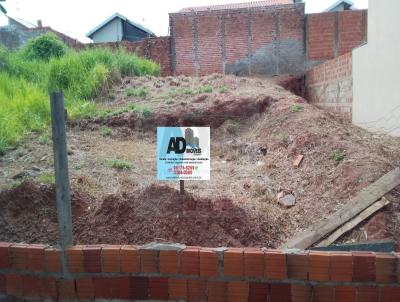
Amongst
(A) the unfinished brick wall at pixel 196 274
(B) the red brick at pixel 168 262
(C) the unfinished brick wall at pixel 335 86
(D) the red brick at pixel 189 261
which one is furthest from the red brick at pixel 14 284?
(C) the unfinished brick wall at pixel 335 86

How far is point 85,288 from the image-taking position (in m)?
2.29

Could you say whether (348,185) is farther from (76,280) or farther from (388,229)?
(76,280)

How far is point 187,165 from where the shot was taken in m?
3.18

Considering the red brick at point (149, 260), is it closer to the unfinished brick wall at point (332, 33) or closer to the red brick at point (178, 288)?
the red brick at point (178, 288)

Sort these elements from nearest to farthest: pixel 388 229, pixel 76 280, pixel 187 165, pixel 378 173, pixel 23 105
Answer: pixel 76 280 → pixel 187 165 → pixel 388 229 → pixel 378 173 → pixel 23 105

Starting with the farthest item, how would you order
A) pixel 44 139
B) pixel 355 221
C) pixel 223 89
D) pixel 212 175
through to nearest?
1. pixel 223 89
2. pixel 44 139
3. pixel 212 175
4. pixel 355 221

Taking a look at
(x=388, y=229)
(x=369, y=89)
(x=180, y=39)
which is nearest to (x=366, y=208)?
(x=388, y=229)

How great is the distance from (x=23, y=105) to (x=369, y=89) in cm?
651

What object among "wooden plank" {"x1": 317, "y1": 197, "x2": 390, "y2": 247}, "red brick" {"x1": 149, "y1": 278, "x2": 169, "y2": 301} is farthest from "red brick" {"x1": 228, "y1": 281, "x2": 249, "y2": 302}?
"wooden plank" {"x1": 317, "y1": 197, "x2": 390, "y2": 247}

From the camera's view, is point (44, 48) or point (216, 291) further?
point (44, 48)

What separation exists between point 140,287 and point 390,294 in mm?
1302

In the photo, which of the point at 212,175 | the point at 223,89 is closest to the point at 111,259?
the point at 212,175

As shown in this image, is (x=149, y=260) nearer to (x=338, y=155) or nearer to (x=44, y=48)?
(x=338, y=155)

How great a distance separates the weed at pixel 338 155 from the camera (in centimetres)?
503
